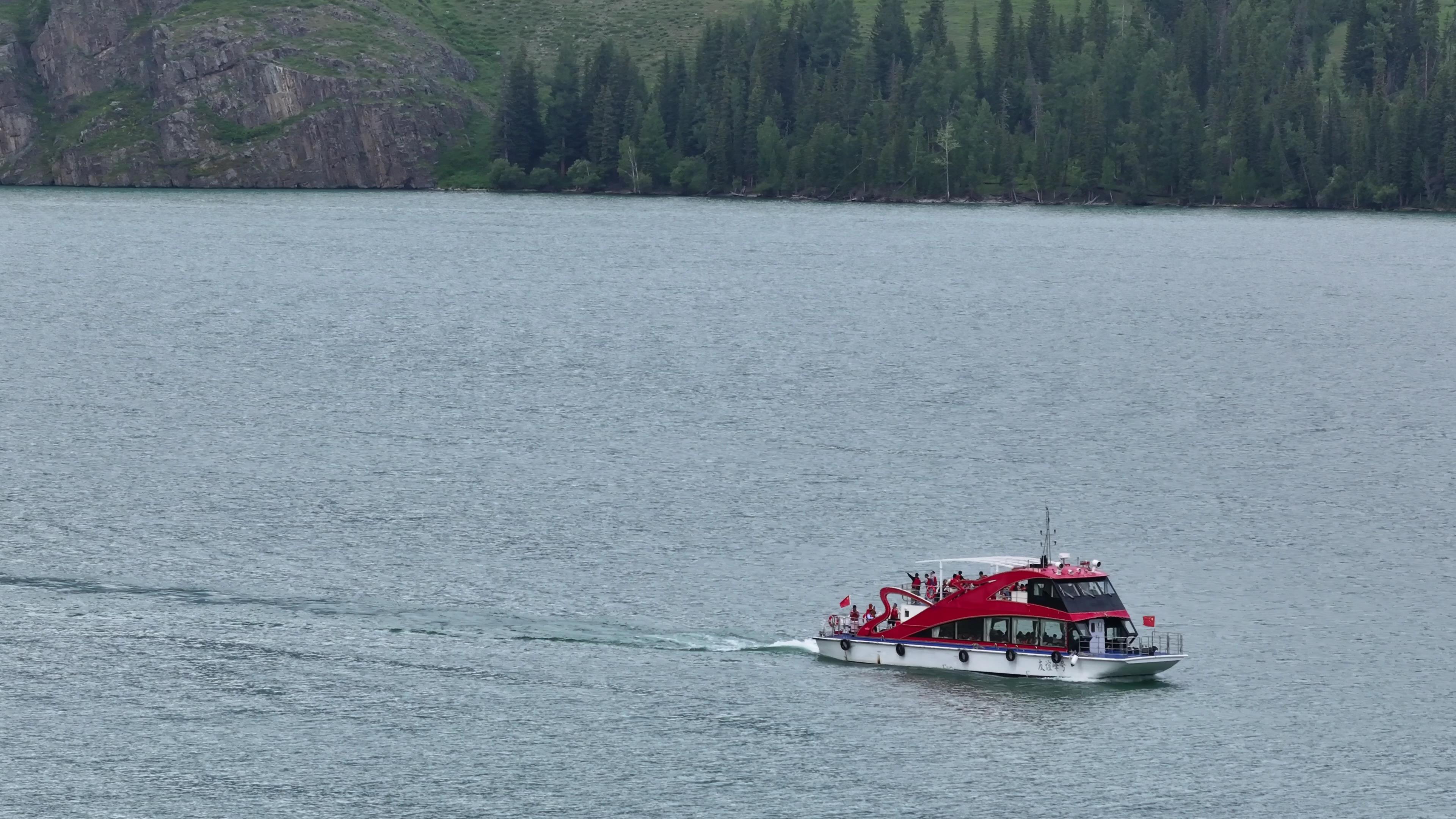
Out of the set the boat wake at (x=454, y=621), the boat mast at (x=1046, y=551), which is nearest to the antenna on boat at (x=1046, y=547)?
the boat mast at (x=1046, y=551)

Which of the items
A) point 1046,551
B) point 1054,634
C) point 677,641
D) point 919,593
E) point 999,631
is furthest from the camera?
point 919,593

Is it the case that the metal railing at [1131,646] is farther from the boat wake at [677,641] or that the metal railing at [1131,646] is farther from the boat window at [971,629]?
the boat wake at [677,641]

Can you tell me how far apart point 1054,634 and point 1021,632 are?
4.57ft

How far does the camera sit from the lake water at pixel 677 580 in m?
72.7

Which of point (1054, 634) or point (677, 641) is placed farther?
point (677, 641)

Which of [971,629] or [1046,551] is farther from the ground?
[1046,551]

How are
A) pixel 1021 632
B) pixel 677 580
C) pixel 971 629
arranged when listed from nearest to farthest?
pixel 1021 632
pixel 971 629
pixel 677 580

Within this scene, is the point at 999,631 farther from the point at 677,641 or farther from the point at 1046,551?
the point at 677,641

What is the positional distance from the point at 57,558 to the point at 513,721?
33112mm

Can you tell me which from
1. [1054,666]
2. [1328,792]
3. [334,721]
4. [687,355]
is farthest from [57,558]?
[687,355]

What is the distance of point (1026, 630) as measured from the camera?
8581 centimetres

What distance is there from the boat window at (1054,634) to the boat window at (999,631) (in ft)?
4.74

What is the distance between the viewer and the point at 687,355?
575 feet

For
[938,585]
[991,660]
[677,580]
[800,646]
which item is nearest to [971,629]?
[991,660]
